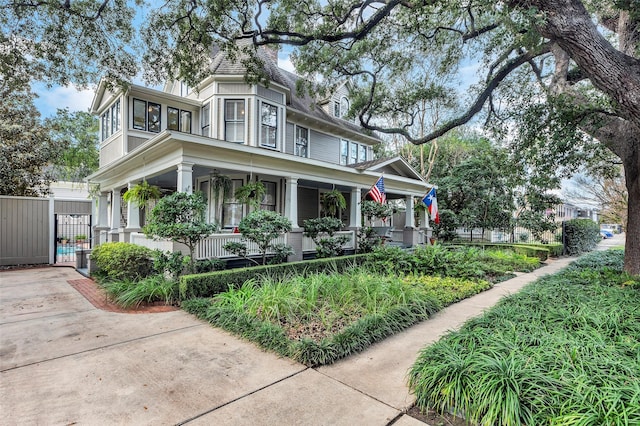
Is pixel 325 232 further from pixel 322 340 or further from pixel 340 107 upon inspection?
pixel 340 107

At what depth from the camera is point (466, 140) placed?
2753 centimetres

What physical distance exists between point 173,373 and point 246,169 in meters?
6.22

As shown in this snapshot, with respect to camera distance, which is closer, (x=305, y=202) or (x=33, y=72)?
(x=33, y=72)

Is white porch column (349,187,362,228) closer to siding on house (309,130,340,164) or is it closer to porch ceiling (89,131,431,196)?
porch ceiling (89,131,431,196)

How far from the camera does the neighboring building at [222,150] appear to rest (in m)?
8.62

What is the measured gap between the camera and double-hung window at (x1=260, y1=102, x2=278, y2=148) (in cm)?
1182

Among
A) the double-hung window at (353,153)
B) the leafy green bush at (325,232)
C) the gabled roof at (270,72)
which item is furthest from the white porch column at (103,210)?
the double-hung window at (353,153)

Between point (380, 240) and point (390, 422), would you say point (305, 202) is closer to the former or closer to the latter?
point (380, 240)

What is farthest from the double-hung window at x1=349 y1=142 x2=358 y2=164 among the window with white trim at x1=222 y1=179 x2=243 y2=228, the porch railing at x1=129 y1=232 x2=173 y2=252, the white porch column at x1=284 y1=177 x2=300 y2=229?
the porch railing at x1=129 y1=232 x2=173 y2=252

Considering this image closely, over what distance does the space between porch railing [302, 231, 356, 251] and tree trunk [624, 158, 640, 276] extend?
24.5 ft

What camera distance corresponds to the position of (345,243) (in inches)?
447

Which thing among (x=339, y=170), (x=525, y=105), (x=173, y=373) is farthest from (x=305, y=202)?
(x=173, y=373)

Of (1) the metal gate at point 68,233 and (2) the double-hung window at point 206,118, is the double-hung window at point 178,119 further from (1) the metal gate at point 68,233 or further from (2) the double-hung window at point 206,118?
(1) the metal gate at point 68,233

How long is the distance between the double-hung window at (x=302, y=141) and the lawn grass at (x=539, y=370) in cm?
1102
